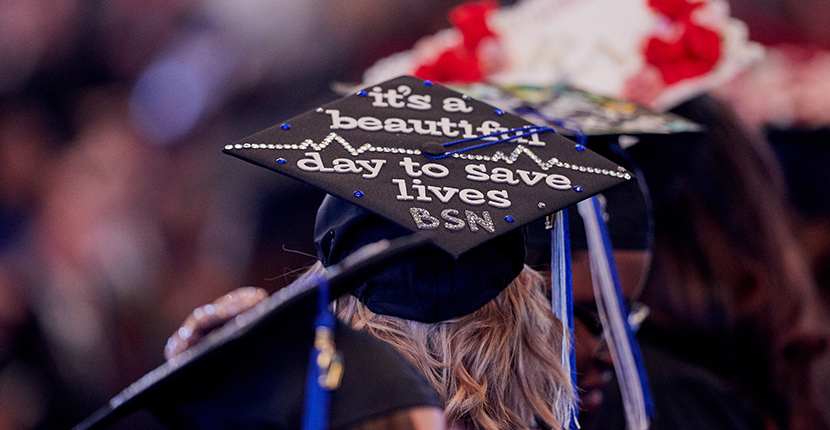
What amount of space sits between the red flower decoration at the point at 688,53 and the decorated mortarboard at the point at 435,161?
36.7 inches

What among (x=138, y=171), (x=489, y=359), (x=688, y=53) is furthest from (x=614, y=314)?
(x=138, y=171)

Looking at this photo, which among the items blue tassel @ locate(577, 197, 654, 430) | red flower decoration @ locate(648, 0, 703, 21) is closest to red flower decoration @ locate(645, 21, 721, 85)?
red flower decoration @ locate(648, 0, 703, 21)

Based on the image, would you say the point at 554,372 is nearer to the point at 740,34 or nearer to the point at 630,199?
the point at 630,199

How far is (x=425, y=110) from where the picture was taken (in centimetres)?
98

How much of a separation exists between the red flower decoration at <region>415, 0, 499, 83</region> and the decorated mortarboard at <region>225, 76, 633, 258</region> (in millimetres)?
823

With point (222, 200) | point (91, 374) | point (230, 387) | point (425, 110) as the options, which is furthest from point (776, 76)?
point (230, 387)

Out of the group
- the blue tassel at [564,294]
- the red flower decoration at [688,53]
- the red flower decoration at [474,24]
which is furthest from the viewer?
the red flower decoration at [474,24]

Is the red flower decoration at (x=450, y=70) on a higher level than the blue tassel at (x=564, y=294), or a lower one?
higher

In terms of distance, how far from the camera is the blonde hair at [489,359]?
0.81 m

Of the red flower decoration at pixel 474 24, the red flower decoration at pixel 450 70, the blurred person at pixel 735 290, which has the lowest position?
the blurred person at pixel 735 290

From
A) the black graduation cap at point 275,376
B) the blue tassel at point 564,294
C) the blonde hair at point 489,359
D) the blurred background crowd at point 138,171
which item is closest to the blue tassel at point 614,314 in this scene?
the blue tassel at point 564,294

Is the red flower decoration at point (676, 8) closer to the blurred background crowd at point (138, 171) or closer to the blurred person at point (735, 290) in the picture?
the blurred person at point (735, 290)

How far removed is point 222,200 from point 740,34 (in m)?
1.90

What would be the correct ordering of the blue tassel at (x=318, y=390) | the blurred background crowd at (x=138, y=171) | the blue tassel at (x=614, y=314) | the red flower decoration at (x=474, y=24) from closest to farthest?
the blue tassel at (x=318, y=390)
the blue tassel at (x=614, y=314)
the red flower decoration at (x=474, y=24)
the blurred background crowd at (x=138, y=171)
